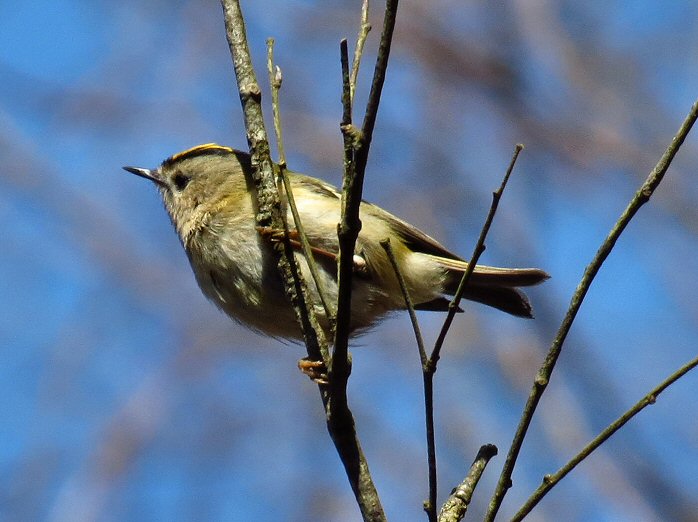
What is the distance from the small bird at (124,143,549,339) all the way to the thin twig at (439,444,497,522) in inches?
38.0

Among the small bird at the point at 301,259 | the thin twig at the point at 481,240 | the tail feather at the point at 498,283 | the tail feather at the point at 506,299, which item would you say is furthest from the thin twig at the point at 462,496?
the tail feather at the point at 506,299

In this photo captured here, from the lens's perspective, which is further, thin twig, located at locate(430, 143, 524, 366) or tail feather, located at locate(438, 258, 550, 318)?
tail feather, located at locate(438, 258, 550, 318)

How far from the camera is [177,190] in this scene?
3777 millimetres

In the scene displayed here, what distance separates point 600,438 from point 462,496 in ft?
1.45

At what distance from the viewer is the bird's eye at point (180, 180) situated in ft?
12.4

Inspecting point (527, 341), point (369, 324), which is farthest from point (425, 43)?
point (369, 324)

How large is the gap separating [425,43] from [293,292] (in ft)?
13.6

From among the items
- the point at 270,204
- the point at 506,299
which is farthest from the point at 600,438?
the point at 506,299

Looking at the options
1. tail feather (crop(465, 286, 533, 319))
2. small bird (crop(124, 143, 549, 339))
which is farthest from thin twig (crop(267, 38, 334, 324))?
tail feather (crop(465, 286, 533, 319))

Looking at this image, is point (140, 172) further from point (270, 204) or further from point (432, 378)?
point (432, 378)

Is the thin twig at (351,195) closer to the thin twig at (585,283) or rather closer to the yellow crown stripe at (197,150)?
the thin twig at (585,283)

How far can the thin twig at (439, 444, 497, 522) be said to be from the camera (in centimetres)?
195

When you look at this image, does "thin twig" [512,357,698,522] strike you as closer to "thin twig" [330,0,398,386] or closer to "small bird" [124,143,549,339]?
"thin twig" [330,0,398,386]

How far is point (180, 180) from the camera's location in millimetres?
3820
